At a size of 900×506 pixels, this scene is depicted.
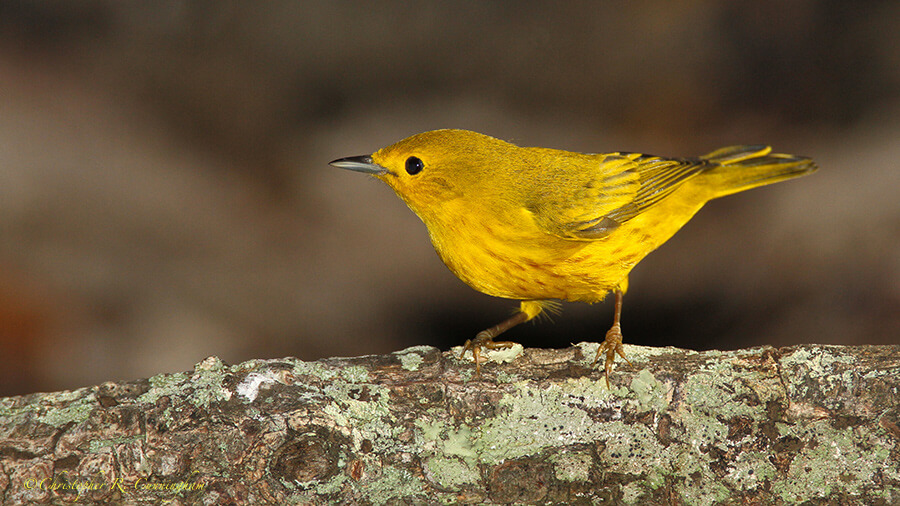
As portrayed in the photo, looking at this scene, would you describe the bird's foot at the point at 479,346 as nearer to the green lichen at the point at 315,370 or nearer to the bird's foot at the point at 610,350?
the bird's foot at the point at 610,350

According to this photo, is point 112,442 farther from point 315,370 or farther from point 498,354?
point 498,354

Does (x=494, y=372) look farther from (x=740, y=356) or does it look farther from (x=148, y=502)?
(x=148, y=502)

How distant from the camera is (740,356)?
8.11 ft

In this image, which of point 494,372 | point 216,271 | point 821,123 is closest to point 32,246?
point 216,271

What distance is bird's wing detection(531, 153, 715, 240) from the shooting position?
2.95 meters

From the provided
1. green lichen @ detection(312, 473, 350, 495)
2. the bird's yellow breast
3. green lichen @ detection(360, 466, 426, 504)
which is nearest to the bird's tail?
the bird's yellow breast

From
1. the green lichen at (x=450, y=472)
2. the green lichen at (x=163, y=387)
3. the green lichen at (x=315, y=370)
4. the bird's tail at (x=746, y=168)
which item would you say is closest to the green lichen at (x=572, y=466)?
the green lichen at (x=450, y=472)

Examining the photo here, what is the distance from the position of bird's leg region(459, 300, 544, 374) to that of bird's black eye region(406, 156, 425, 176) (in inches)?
27.1

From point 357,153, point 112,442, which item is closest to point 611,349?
point 112,442

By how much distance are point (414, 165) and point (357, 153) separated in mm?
1354

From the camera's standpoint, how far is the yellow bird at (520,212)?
9.46 feet

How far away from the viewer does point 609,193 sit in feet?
10.4

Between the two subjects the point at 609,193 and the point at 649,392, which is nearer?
the point at 649,392

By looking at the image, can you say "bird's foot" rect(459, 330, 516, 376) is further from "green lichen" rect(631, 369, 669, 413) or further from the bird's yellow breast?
"green lichen" rect(631, 369, 669, 413)
